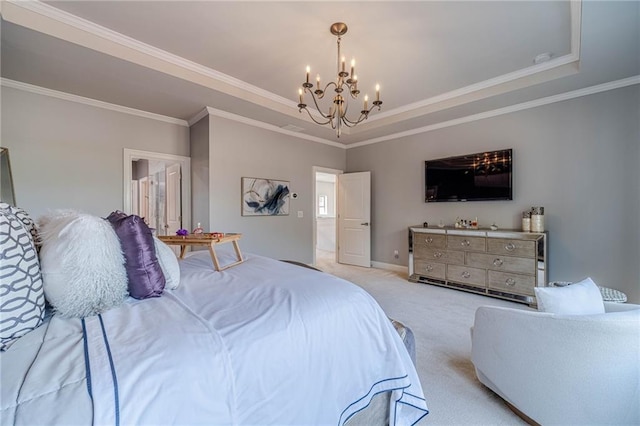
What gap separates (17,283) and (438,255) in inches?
171

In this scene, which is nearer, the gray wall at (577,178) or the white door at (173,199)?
the gray wall at (577,178)

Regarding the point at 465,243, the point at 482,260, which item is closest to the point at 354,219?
the point at 465,243

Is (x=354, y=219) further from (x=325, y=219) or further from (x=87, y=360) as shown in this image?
(x=87, y=360)

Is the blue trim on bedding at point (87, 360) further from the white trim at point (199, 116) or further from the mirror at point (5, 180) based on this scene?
the white trim at point (199, 116)

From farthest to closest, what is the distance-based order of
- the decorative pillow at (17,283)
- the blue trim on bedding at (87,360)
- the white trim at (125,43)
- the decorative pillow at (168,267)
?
the white trim at (125,43) → the decorative pillow at (168,267) → the decorative pillow at (17,283) → the blue trim on bedding at (87,360)

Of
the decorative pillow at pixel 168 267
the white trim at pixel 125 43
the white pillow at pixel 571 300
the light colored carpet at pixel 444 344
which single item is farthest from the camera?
the white trim at pixel 125 43

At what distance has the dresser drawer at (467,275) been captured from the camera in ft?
12.3

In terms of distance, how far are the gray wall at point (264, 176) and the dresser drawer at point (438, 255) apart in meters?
2.01

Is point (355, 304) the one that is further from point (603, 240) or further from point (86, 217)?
point (603, 240)

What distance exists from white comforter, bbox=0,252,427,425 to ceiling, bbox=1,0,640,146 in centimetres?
229

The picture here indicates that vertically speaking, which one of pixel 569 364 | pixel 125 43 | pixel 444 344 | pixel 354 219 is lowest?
pixel 444 344

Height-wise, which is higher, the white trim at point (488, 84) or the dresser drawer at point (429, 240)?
the white trim at point (488, 84)

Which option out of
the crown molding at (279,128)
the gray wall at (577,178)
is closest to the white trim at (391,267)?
the gray wall at (577,178)

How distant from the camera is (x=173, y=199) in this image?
4586 mm
